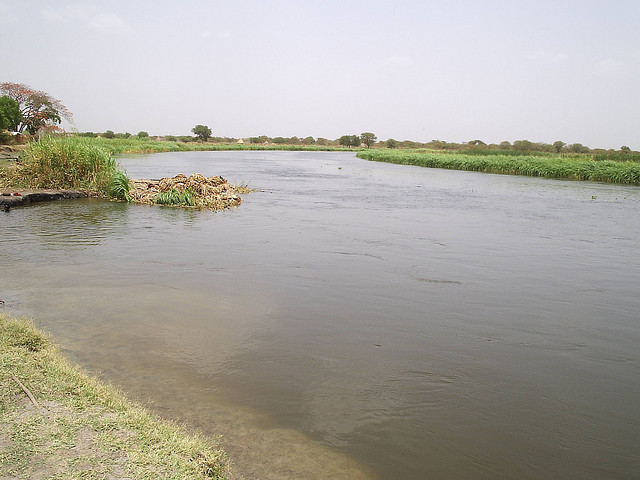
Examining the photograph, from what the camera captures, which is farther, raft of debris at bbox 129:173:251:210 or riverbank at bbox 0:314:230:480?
raft of debris at bbox 129:173:251:210

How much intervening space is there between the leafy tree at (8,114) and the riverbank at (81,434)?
134ft

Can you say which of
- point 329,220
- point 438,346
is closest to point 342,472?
point 438,346

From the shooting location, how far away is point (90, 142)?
17109 millimetres

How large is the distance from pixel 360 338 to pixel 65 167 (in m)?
14.9

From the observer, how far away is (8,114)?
39.1 metres

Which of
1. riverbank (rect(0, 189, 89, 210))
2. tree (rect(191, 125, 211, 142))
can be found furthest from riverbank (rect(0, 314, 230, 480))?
tree (rect(191, 125, 211, 142))

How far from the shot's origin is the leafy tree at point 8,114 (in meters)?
36.6

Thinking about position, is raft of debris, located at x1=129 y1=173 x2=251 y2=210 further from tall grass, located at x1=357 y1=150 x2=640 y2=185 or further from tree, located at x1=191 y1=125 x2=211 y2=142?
tree, located at x1=191 y1=125 x2=211 y2=142

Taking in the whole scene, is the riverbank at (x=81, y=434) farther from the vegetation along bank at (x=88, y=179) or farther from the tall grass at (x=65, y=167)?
the tall grass at (x=65, y=167)

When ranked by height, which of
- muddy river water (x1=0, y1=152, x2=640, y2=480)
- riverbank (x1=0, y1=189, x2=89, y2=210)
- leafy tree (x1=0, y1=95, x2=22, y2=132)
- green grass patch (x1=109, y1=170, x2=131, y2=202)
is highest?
leafy tree (x1=0, y1=95, x2=22, y2=132)

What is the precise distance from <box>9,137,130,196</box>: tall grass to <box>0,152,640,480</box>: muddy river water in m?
4.79

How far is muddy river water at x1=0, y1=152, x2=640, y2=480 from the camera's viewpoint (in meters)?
3.57

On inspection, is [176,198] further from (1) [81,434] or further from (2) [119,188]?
(1) [81,434]

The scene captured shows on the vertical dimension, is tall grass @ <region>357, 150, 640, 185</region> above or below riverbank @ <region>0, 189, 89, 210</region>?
above
